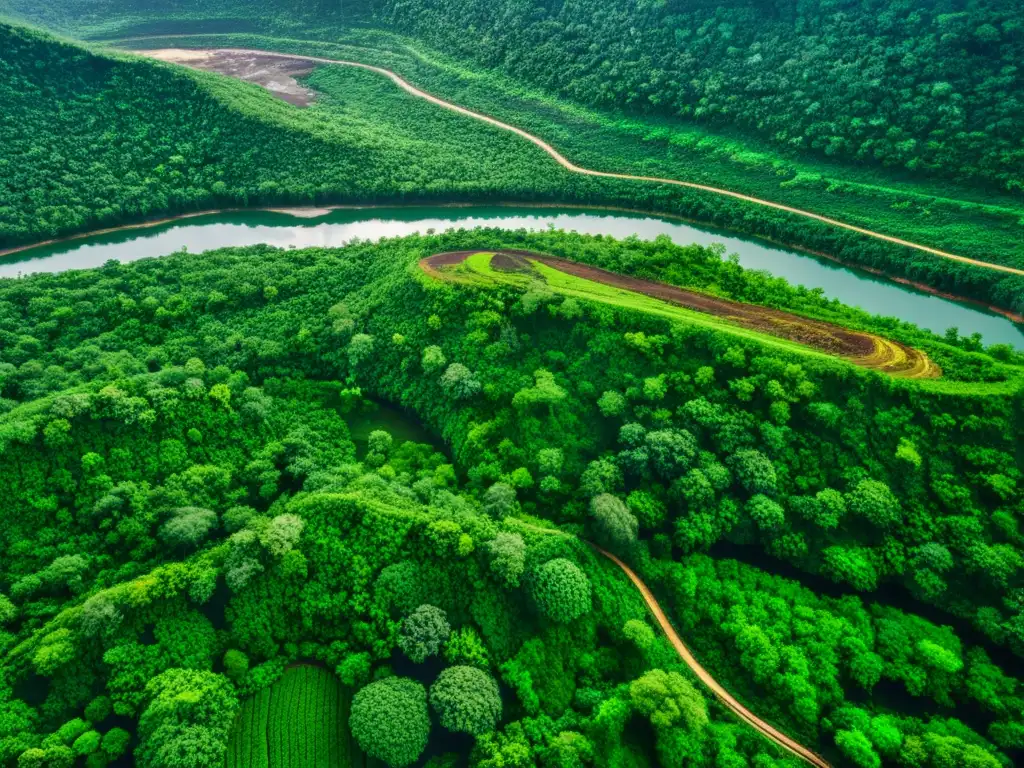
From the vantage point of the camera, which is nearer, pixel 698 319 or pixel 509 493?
pixel 509 493

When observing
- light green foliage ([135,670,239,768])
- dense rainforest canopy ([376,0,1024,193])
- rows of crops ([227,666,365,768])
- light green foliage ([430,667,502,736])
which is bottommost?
rows of crops ([227,666,365,768])

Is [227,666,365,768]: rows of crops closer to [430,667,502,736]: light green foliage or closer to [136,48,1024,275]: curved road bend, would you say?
[430,667,502,736]: light green foliage

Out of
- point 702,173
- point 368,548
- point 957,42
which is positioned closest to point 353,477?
point 368,548

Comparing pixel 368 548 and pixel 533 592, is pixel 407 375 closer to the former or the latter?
pixel 368 548

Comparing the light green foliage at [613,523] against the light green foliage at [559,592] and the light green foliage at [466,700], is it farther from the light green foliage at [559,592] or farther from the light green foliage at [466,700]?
the light green foliage at [466,700]

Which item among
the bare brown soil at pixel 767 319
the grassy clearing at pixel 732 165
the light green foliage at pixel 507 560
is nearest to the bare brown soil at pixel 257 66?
the grassy clearing at pixel 732 165

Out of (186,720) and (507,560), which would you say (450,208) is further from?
(186,720)

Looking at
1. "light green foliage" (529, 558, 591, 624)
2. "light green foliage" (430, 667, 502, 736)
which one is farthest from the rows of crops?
"light green foliage" (529, 558, 591, 624)

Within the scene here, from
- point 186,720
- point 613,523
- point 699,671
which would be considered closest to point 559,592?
point 613,523
